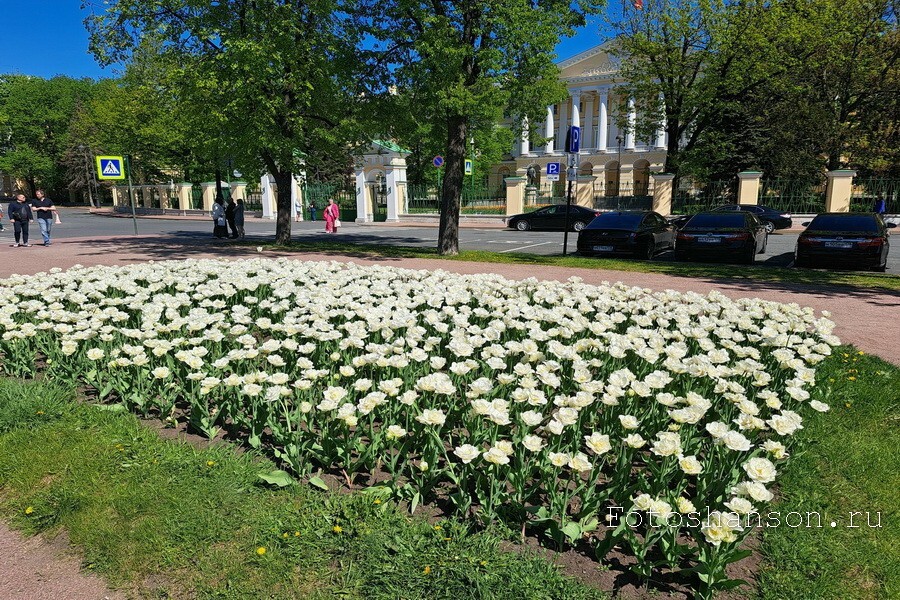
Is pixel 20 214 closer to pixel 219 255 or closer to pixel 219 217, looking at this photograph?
pixel 219 217

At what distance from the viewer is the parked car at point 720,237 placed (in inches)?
576

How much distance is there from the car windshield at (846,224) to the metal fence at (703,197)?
20.8 metres

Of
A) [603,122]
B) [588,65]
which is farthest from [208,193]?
[588,65]

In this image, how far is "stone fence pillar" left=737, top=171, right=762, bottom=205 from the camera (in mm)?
31156

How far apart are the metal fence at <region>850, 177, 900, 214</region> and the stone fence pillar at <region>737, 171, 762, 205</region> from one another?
4.70 m

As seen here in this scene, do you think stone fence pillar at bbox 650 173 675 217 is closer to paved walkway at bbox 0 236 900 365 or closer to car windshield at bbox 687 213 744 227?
car windshield at bbox 687 213 744 227

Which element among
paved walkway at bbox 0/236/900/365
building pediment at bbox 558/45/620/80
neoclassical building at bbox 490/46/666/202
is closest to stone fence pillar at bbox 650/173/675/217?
neoclassical building at bbox 490/46/666/202

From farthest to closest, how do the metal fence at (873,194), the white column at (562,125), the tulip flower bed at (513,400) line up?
1. the white column at (562,125)
2. the metal fence at (873,194)
3. the tulip flower bed at (513,400)

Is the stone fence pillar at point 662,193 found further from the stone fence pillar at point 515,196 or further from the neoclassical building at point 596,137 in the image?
the neoclassical building at point 596,137

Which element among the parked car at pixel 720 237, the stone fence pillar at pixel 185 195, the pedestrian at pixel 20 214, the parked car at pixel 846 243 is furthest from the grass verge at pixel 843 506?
the stone fence pillar at pixel 185 195

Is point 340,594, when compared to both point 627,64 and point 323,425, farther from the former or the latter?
point 627,64

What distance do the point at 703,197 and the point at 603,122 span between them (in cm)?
2869

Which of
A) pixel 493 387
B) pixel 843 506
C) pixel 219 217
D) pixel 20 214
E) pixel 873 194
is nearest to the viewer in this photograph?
pixel 843 506

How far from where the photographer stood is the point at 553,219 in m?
29.4
